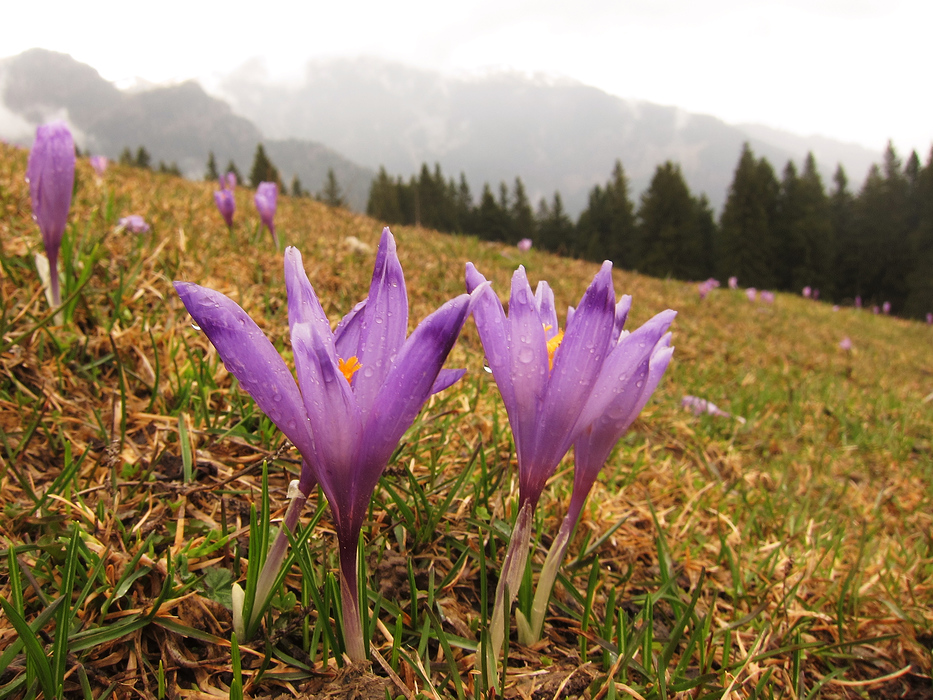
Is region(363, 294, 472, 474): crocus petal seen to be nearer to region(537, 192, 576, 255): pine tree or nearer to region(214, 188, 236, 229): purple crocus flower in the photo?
region(214, 188, 236, 229): purple crocus flower

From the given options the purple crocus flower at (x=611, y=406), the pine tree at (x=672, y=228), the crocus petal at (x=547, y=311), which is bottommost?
the purple crocus flower at (x=611, y=406)

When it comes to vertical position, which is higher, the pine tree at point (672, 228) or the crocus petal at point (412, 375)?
the pine tree at point (672, 228)

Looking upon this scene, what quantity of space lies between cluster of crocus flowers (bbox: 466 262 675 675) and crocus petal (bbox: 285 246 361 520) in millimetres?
261

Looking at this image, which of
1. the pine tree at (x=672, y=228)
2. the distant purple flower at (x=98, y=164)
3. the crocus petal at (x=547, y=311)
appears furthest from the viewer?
the pine tree at (x=672, y=228)

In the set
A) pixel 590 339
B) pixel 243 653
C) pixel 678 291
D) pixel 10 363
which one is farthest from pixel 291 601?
pixel 678 291

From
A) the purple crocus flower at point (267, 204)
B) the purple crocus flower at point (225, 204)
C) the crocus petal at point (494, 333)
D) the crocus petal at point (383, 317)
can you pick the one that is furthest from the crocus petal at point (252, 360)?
the purple crocus flower at point (225, 204)

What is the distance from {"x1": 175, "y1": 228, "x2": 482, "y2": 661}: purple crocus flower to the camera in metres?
0.76

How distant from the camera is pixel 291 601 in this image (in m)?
1.07

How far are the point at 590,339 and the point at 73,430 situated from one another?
5.35 ft

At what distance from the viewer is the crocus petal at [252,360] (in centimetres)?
75

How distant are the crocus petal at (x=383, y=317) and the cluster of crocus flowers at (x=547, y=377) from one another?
0.13 metres

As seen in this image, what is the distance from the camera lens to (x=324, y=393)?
0.77m

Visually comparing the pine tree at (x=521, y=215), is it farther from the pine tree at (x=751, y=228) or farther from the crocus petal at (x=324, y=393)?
the crocus petal at (x=324, y=393)

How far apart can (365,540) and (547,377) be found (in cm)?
72
